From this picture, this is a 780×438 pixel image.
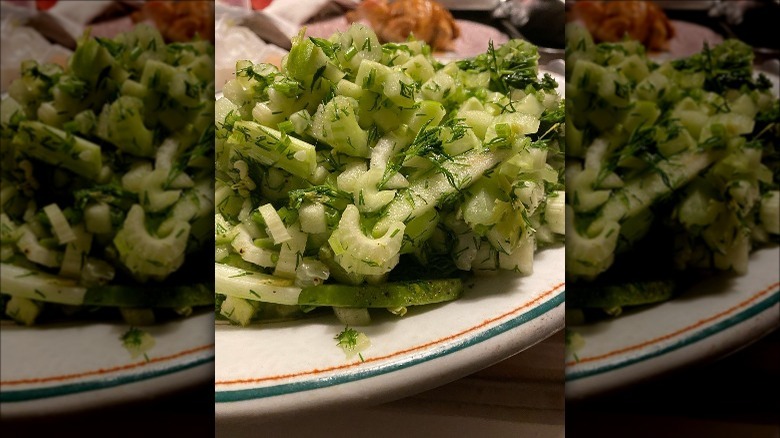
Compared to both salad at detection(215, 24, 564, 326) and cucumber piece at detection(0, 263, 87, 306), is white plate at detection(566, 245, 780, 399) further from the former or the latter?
cucumber piece at detection(0, 263, 87, 306)

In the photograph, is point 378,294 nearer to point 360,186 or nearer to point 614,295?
point 360,186

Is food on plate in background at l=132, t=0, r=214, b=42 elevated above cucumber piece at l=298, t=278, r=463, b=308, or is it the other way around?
food on plate in background at l=132, t=0, r=214, b=42

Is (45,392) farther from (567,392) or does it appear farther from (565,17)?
(565,17)

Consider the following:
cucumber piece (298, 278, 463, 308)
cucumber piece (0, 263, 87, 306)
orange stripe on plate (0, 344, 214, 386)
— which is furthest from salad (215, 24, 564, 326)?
cucumber piece (0, 263, 87, 306)

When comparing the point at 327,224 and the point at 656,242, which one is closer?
the point at 327,224

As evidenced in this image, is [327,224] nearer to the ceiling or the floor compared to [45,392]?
nearer to the ceiling

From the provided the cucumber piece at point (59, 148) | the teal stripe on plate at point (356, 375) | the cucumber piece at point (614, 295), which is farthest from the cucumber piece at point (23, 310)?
the cucumber piece at point (614, 295)

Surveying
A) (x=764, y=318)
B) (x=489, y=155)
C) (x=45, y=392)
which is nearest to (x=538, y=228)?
(x=489, y=155)
